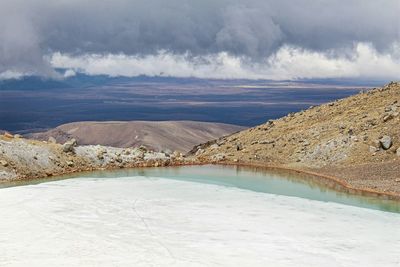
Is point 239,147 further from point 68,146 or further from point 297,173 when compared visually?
point 68,146

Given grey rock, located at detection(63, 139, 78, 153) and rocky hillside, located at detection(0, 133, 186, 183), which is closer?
rocky hillside, located at detection(0, 133, 186, 183)

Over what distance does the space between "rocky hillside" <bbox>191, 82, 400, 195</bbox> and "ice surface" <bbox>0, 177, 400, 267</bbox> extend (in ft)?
38.4

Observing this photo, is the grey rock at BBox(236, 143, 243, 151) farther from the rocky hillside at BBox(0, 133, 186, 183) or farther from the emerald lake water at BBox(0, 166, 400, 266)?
the emerald lake water at BBox(0, 166, 400, 266)

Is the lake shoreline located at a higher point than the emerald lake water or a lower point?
lower

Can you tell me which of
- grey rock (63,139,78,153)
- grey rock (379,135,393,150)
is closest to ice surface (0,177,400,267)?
grey rock (63,139,78,153)

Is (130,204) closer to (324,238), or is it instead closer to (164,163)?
(324,238)

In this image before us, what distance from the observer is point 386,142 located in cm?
4872

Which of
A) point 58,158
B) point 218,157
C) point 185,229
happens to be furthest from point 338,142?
point 185,229

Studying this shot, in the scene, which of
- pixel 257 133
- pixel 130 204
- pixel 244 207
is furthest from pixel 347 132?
pixel 130 204

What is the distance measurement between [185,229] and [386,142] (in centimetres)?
2859

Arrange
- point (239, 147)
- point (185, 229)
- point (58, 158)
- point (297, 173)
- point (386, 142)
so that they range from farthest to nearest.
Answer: point (239, 147)
point (58, 158)
point (386, 142)
point (297, 173)
point (185, 229)

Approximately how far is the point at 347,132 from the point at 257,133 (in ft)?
45.2

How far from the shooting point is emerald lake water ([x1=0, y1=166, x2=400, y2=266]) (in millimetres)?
22031

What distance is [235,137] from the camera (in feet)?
220
